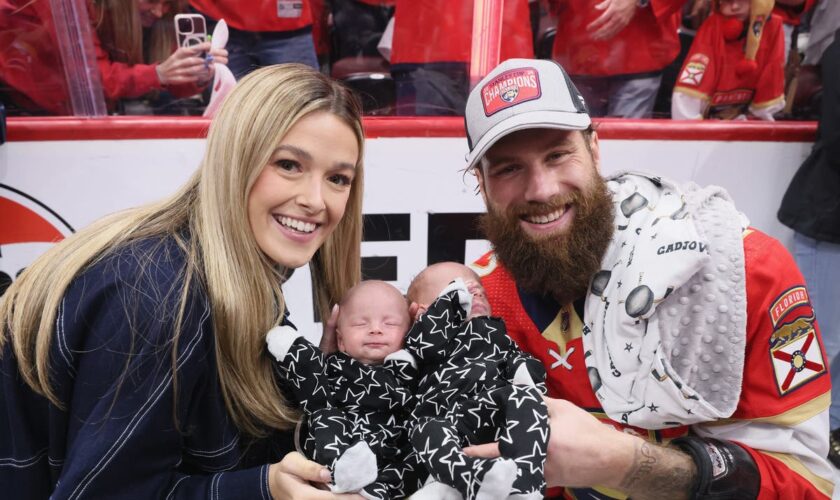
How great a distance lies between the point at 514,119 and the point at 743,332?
798mm

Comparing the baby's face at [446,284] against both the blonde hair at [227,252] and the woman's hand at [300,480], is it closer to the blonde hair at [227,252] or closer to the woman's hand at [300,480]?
the blonde hair at [227,252]

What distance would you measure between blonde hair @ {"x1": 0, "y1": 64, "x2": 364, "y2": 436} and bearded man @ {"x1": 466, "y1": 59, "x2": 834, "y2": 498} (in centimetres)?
56

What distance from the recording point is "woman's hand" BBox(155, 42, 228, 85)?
2859mm

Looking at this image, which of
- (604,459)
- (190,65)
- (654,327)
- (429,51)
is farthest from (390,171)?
A: (604,459)

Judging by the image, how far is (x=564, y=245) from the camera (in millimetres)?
1665

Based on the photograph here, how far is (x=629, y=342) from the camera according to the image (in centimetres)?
155

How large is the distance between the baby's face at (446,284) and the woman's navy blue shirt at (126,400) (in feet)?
2.26

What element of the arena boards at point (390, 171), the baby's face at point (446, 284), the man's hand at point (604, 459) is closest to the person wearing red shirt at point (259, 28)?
the arena boards at point (390, 171)

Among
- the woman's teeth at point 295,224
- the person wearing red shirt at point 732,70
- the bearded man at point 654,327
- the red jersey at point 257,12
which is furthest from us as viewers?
the person wearing red shirt at point 732,70

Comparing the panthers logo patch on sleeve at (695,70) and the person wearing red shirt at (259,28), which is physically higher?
the person wearing red shirt at (259,28)

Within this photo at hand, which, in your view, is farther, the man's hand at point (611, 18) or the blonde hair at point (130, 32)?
the man's hand at point (611, 18)

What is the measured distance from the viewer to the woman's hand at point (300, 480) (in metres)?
1.38

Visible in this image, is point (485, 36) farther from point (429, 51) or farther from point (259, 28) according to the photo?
point (259, 28)

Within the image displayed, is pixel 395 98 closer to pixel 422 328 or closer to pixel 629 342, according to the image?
pixel 422 328
